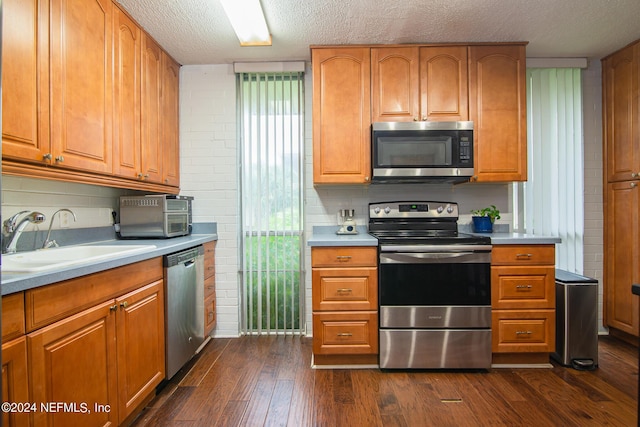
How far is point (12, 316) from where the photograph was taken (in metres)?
1.13

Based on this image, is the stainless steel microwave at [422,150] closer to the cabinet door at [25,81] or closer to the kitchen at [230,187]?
the kitchen at [230,187]

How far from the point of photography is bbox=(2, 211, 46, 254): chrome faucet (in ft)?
5.34

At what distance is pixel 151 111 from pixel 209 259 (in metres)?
1.26

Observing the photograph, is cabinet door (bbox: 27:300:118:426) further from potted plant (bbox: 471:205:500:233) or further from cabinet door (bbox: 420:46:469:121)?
potted plant (bbox: 471:205:500:233)

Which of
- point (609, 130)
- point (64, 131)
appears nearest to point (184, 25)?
point (64, 131)

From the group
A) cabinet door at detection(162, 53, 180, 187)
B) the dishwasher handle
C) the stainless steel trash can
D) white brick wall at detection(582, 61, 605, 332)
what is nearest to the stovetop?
the stainless steel trash can

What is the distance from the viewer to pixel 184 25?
7.82 ft

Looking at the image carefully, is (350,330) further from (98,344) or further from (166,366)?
(98,344)

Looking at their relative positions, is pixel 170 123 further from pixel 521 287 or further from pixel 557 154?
pixel 557 154

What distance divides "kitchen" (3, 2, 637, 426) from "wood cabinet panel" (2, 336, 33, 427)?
1.88 metres

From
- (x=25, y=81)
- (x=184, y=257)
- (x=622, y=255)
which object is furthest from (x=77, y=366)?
(x=622, y=255)

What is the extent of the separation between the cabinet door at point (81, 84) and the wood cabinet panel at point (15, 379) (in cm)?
91

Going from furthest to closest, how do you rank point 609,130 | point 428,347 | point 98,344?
point 609,130
point 428,347
point 98,344

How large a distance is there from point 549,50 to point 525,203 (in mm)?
1298
